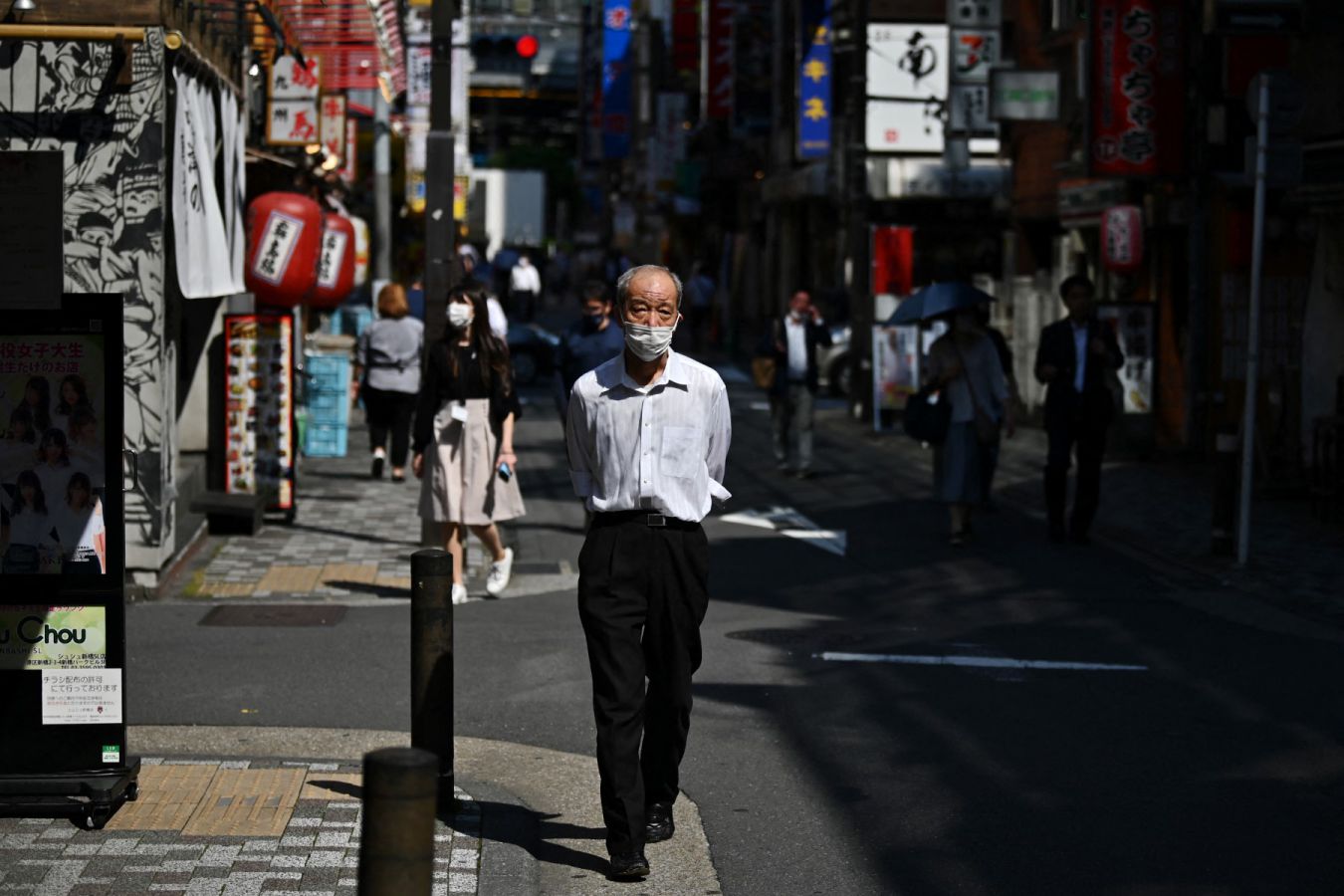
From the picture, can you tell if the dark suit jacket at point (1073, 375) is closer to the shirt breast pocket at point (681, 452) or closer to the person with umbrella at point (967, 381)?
the person with umbrella at point (967, 381)

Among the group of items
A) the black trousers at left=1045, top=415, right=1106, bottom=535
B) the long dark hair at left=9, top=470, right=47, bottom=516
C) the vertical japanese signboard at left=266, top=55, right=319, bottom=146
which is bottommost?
the black trousers at left=1045, top=415, right=1106, bottom=535

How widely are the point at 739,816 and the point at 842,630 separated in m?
4.12

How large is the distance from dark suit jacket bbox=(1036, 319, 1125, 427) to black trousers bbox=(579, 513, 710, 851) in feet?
28.6

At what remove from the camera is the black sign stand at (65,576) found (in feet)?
22.3

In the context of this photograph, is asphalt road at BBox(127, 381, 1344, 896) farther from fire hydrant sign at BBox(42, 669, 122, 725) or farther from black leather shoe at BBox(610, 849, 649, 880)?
fire hydrant sign at BBox(42, 669, 122, 725)

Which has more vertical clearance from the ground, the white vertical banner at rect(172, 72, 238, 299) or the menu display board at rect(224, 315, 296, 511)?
the white vertical banner at rect(172, 72, 238, 299)

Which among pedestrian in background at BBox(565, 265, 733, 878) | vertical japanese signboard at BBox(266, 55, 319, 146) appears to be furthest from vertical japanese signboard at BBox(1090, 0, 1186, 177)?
pedestrian in background at BBox(565, 265, 733, 878)

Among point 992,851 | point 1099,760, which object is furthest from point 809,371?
point 992,851

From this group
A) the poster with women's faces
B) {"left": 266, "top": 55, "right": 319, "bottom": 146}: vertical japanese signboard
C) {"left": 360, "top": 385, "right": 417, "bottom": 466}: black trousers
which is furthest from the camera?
{"left": 266, "top": 55, "right": 319, "bottom": 146}: vertical japanese signboard

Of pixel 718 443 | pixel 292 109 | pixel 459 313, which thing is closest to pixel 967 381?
pixel 459 313

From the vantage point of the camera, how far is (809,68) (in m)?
39.2

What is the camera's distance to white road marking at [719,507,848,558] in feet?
49.5

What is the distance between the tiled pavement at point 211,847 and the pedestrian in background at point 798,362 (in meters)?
12.5

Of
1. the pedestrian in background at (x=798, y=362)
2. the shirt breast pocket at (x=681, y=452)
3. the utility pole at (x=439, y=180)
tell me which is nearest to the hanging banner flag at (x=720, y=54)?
the pedestrian in background at (x=798, y=362)
